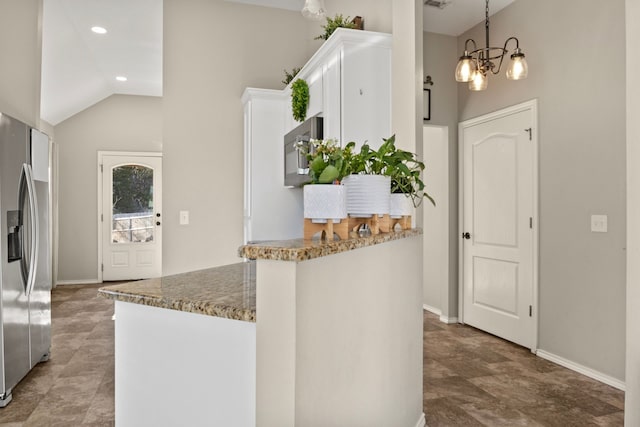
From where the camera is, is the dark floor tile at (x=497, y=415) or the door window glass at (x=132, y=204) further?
the door window glass at (x=132, y=204)

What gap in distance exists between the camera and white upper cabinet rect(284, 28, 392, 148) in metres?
2.50

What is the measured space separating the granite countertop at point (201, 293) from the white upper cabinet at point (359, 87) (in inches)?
42.7

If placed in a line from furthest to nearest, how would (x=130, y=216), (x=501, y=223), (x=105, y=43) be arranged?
(x=130, y=216) < (x=105, y=43) < (x=501, y=223)

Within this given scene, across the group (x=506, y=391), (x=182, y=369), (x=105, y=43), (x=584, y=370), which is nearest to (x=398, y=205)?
(x=182, y=369)

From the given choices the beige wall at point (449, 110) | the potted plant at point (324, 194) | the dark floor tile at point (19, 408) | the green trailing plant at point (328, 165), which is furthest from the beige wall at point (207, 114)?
the potted plant at point (324, 194)

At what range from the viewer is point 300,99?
124 inches

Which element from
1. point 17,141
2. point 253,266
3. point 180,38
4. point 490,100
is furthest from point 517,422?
point 180,38

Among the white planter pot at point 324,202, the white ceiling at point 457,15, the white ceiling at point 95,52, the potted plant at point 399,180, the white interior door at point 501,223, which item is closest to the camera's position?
the white planter pot at point 324,202

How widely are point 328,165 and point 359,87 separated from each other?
44.1 inches

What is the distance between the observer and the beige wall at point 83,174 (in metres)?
6.89

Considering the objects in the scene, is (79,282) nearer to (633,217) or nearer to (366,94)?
(366,94)

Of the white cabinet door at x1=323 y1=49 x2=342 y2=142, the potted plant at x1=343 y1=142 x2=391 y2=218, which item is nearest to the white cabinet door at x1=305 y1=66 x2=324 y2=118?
the white cabinet door at x1=323 y1=49 x2=342 y2=142

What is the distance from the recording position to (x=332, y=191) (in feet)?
4.80

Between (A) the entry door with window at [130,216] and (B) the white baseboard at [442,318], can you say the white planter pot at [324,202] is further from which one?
(A) the entry door with window at [130,216]
